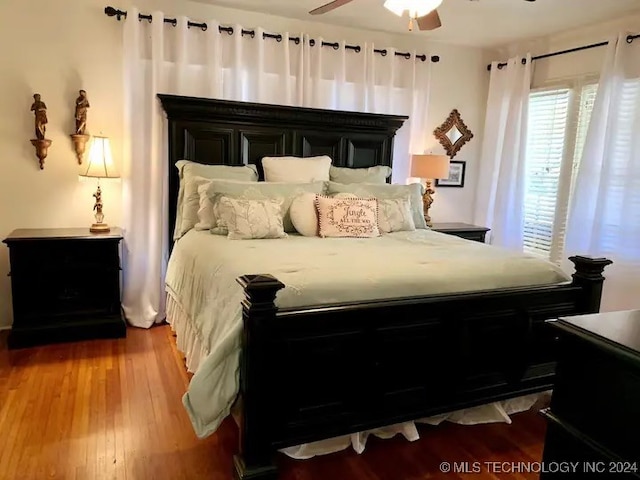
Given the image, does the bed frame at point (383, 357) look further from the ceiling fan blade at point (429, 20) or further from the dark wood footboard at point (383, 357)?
the ceiling fan blade at point (429, 20)

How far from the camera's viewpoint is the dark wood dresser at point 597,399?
93cm

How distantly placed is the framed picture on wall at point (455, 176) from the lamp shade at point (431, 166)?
0.56 meters

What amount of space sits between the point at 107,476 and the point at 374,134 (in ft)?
10.7

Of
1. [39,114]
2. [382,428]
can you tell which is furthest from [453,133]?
[39,114]

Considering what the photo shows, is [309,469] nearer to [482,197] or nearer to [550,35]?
[482,197]

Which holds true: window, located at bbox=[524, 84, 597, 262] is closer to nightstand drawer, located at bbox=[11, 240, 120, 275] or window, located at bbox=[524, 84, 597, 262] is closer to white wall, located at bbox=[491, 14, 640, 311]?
white wall, located at bbox=[491, 14, 640, 311]

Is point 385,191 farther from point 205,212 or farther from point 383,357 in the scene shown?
point 383,357

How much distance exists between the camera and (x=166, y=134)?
3623 millimetres

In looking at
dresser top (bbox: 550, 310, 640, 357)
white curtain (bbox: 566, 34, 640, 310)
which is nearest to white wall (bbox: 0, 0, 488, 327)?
white curtain (bbox: 566, 34, 640, 310)

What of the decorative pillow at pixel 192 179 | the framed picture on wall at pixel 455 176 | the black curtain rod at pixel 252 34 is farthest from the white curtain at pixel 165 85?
the framed picture on wall at pixel 455 176

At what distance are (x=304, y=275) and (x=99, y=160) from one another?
2085 mm

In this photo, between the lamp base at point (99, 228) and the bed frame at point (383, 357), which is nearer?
the bed frame at point (383, 357)

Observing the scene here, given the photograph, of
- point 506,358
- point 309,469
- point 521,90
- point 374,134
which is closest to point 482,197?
point 521,90

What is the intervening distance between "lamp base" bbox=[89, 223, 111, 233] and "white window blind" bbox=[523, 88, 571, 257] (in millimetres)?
3662
